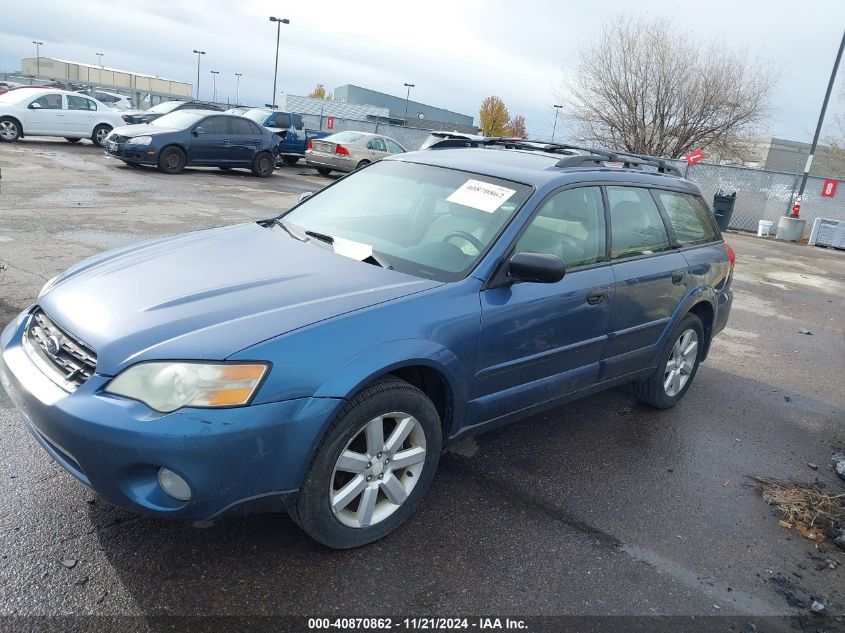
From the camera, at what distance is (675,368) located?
500 centimetres

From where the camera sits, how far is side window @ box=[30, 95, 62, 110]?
18923 mm

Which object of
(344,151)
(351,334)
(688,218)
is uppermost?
(688,218)

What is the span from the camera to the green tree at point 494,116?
246 feet

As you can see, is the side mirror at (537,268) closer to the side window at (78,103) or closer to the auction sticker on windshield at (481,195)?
the auction sticker on windshield at (481,195)

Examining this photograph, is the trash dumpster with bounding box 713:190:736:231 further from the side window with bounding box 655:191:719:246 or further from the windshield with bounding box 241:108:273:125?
the side window with bounding box 655:191:719:246

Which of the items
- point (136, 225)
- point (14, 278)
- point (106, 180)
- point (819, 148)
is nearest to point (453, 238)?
point (14, 278)

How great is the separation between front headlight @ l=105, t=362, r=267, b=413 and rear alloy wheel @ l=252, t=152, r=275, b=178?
1641 cm

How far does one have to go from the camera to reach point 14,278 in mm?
6207

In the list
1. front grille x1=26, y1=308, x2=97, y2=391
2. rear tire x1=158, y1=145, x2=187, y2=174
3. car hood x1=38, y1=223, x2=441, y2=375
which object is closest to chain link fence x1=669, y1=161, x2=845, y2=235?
rear tire x1=158, y1=145, x2=187, y2=174

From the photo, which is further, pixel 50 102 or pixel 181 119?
pixel 50 102

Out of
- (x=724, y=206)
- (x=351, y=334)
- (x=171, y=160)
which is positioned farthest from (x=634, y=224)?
(x=724, y=206)

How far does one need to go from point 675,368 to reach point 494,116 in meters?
75.6

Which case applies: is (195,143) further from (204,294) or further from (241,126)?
(204,294)

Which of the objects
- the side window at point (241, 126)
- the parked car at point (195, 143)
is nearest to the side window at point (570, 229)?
the parked car at point (195, 143)
